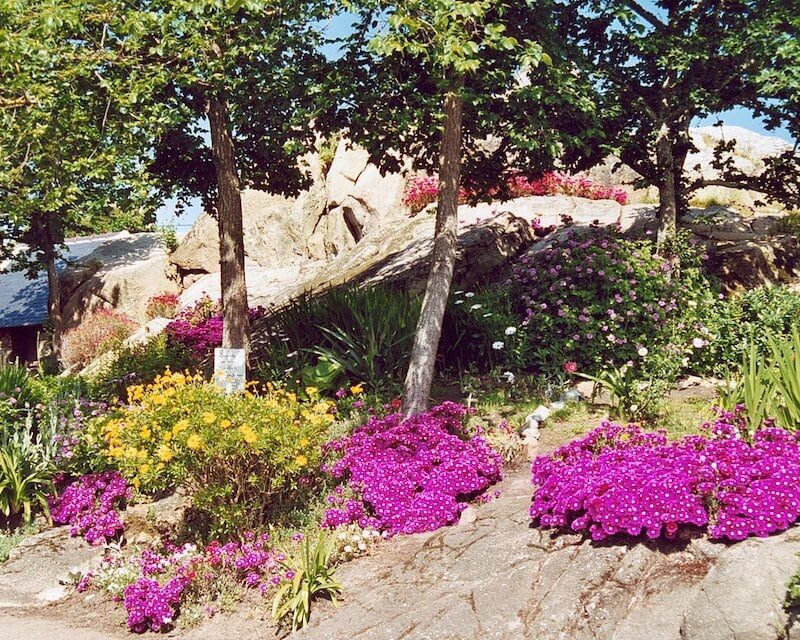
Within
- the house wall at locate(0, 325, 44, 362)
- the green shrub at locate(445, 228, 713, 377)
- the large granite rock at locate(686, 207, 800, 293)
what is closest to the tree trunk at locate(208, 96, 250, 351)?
the green shrub at locate(445, 228, 713, 377)

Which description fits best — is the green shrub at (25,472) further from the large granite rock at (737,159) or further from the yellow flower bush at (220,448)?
the large granite rock at (737,159)

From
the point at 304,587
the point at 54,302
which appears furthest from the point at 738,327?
the point at 54,302

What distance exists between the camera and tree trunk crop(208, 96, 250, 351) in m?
9.30

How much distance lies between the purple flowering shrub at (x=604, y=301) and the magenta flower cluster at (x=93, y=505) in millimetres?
5053

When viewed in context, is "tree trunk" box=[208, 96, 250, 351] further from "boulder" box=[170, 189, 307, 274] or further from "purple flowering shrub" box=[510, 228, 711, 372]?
"boulder" box=[170, 189, 307, 274]

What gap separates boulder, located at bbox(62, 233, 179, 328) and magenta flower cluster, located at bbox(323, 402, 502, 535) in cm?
1526

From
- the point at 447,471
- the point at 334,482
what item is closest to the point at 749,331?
the point at 447,471

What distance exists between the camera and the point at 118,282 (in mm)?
21188

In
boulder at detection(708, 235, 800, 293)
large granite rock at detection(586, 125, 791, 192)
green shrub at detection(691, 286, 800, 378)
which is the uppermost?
large granite rock at detection(586, 125, 791, 192)

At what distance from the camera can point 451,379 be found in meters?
9.58

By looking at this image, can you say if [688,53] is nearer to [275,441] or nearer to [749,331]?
[749,331]

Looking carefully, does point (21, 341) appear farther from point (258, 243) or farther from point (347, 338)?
point (347, 338)

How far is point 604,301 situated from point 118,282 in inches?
640

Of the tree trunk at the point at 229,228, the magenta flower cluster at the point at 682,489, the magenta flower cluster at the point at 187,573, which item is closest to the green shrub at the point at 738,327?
the magenta flower cluster at the point at 682,489
